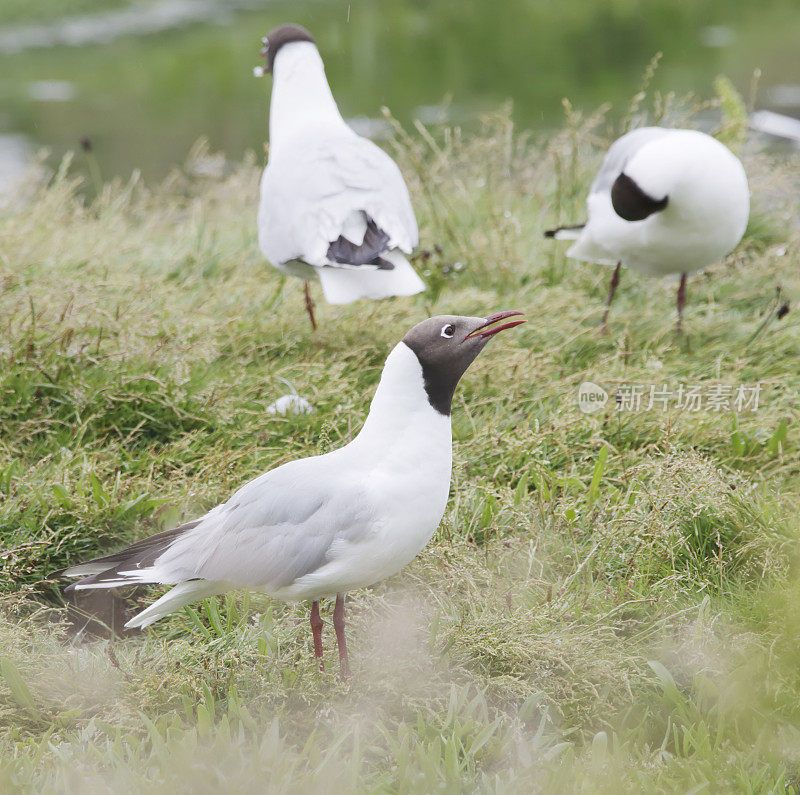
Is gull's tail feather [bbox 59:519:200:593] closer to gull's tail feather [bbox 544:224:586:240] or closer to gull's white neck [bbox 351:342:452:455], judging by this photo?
gull's white neck [bbox 351:342:452:455]

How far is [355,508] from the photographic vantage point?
251 cm

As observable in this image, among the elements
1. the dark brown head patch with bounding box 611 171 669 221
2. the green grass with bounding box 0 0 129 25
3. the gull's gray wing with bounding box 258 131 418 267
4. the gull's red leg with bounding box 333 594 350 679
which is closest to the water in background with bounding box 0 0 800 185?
the green grass with bounding box 0 0 129 25

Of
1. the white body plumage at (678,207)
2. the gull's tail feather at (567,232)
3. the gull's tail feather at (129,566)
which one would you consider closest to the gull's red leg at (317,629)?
the gull's tail feather at (129,566)

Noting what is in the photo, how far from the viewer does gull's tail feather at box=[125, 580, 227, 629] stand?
2627 millimetres

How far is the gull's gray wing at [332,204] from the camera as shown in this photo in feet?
13.3

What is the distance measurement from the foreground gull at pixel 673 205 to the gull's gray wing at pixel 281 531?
2.28 metres

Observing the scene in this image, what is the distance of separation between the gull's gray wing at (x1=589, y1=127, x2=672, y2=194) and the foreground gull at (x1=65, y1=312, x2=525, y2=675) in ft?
7.50

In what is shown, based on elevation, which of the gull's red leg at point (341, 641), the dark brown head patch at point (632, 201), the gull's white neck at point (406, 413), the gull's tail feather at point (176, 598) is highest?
the dark brown head patch at point (632, 201)

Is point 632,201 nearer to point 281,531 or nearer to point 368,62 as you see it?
point 281,531

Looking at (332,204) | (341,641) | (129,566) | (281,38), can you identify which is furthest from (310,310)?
(341,641)

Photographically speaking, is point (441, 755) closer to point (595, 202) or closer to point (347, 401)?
point (347, 401)

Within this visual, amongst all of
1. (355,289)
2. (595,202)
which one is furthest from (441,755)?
(595,202)

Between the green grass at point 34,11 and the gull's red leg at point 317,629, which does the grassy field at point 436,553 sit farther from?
the green grass at point 34,11

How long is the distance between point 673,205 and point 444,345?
85.0 inches
